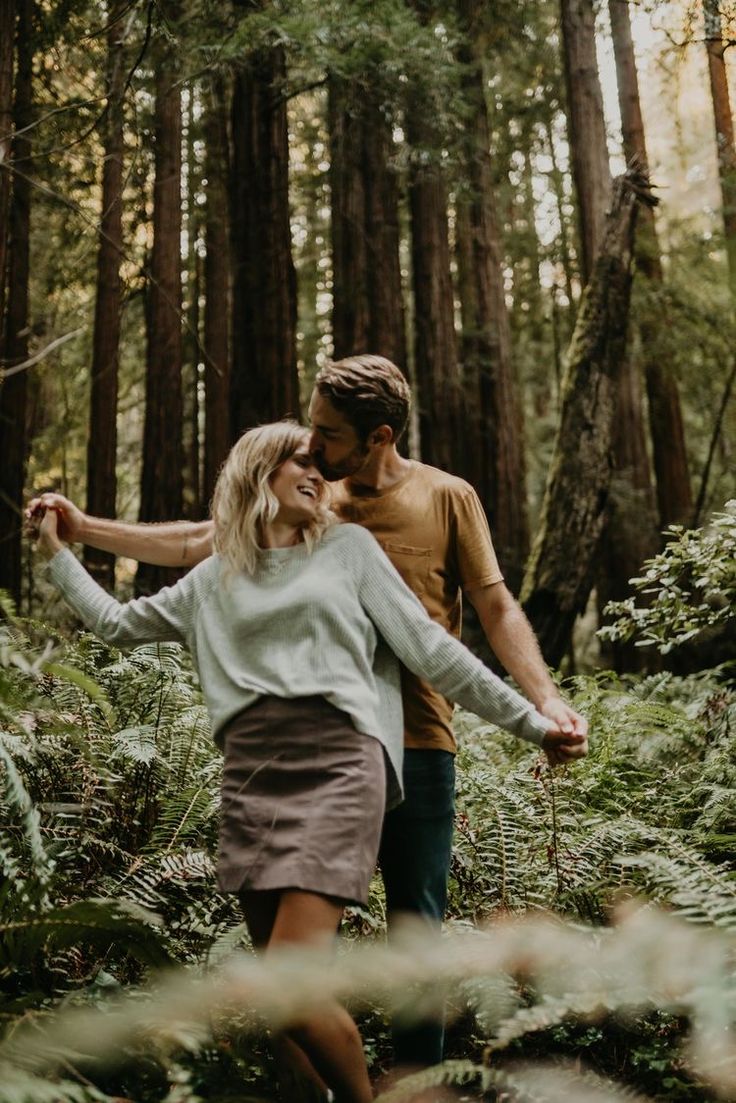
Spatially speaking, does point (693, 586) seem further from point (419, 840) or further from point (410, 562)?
point (419, 840)

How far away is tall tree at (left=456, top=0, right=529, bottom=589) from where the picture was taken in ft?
46.2

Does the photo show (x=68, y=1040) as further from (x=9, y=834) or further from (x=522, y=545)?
(x=522, y=545)

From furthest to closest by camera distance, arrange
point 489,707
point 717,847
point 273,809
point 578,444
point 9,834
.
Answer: point 578,444 < point 717,847 < point 9,834 < point 489,707 < point 273,809

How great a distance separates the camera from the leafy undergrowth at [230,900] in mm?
2500

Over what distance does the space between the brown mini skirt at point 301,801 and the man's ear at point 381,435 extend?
95 centimetres

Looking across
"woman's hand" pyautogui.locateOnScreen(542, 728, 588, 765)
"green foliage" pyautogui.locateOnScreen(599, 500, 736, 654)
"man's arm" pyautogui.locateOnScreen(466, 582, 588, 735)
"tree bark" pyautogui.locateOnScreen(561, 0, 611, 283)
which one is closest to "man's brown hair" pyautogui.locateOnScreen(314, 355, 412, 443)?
"man's arm" pyautogui.locateOnScreen(466, 582, 588, 735)

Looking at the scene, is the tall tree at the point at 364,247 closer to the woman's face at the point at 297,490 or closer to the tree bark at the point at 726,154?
the tree bark at the point at 726,154

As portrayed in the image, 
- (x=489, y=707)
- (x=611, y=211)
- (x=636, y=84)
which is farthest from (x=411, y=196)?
(x=489, y=707)

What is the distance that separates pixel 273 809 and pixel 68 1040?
75cm

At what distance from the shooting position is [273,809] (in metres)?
2.67

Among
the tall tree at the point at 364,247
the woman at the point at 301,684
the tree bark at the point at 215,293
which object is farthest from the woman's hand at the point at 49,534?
the tree bark at the point at 215,293

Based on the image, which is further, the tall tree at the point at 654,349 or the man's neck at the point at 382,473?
the tall tree at the point at 654,349

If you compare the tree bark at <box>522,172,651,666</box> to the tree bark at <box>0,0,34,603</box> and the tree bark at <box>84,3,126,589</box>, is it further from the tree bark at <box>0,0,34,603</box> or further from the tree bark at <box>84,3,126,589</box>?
the tree bark at <box>84,3,126,589</box>

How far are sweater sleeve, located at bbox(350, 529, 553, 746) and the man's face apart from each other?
1.10ft
